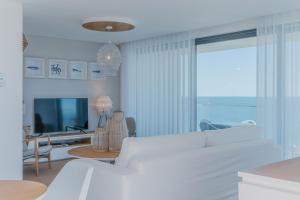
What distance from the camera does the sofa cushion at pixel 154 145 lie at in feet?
8.67

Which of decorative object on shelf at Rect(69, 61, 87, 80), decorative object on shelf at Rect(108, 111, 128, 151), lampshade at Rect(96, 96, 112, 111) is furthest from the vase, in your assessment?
decorative object on shelf at Rect(69, 61, 87, 80)

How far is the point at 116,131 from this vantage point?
12.7 ft

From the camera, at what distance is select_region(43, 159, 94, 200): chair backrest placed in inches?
76.4

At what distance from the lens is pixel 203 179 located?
9.27 feet

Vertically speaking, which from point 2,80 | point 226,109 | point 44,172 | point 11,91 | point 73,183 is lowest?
point 44,172

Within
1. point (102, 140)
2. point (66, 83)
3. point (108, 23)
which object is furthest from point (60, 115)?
point (102, 140)

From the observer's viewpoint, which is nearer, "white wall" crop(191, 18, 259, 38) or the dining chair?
the dining chair

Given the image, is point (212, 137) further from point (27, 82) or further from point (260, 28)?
point (27, 82)

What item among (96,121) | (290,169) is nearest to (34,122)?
(96,121)

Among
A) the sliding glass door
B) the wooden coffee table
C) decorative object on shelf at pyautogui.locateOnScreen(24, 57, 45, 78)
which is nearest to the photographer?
the wooden coffee table

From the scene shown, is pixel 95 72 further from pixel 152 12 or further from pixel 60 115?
pixel 152 12

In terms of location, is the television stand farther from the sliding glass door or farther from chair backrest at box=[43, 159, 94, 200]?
chair backrest at box=[43, 159, 94, 200]

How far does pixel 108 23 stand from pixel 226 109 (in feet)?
8.21

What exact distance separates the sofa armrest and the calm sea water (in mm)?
3342
